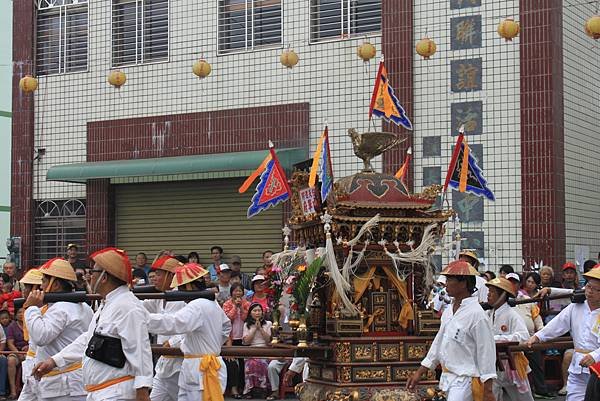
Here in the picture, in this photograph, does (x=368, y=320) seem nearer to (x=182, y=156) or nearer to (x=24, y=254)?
(x=182, y=156)

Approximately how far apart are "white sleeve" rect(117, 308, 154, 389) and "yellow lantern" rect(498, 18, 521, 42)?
10716 mm

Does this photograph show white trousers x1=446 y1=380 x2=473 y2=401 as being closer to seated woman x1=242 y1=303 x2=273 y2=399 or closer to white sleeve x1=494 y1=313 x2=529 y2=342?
white sleeve x1=494 y1=313 x2=529 y2=342

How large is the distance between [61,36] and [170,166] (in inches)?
184

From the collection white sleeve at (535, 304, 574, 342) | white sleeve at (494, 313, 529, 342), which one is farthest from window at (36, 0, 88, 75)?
white sleeve at (535, 304, 574, 342)

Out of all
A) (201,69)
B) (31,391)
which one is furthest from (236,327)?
(31,391)

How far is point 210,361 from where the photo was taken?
1076 centimetres

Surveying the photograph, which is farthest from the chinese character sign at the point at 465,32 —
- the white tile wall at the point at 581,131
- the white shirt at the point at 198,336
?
the white shirt at the point at 198,336

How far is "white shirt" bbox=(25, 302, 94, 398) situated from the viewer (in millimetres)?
9594

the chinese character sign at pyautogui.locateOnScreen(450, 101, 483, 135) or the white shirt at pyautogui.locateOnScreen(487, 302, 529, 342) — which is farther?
the chinese character sign at pyautogui.locateOnScreen(450, 101, 483, 135)

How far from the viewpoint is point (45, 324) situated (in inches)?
376

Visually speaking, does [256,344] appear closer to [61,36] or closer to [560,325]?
[560,325]

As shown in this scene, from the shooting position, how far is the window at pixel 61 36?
2331 cm

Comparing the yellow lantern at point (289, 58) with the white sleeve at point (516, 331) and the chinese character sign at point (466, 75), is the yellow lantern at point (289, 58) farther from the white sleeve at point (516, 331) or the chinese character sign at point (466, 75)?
the white sleeve at point (516, 331)

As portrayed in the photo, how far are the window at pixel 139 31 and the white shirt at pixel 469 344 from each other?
13.9 m
